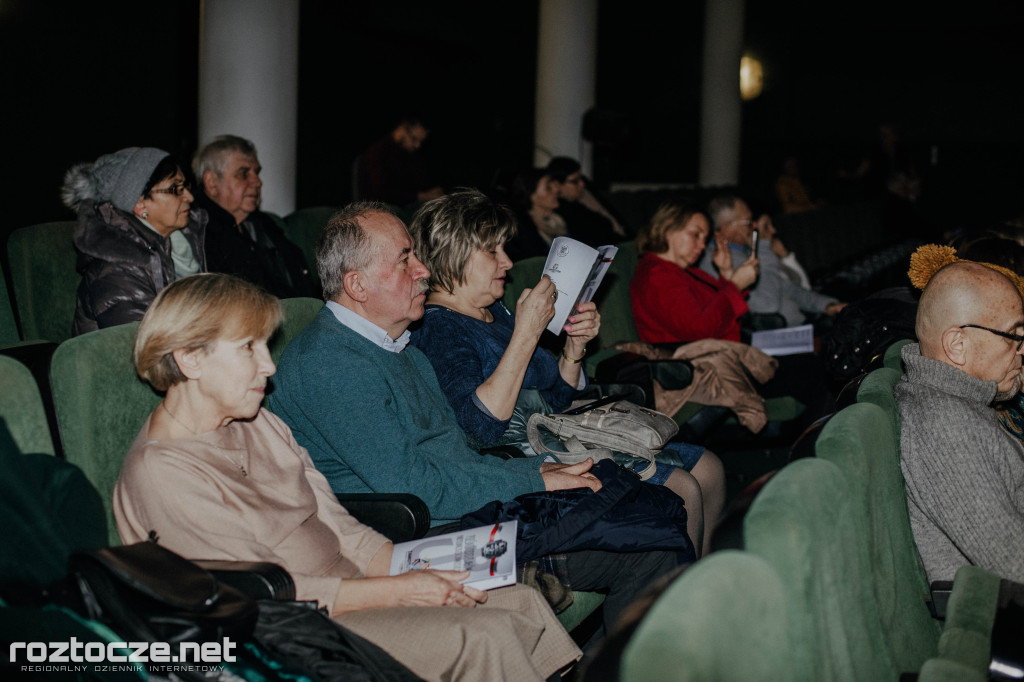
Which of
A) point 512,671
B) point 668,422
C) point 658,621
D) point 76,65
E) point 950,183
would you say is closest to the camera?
point 658,621

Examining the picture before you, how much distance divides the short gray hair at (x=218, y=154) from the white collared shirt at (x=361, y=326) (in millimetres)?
2134

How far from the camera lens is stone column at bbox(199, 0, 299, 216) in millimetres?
5098

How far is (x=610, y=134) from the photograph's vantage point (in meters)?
8.42

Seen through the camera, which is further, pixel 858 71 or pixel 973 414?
pixel 858 71

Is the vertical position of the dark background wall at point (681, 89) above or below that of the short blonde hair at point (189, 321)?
above

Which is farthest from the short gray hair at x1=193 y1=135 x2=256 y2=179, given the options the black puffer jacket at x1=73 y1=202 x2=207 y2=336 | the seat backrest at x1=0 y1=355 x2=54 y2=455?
the seat backrest at x1=0 y1=355 x2=54 y2=455

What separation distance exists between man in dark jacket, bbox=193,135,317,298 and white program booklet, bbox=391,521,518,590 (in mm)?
2223

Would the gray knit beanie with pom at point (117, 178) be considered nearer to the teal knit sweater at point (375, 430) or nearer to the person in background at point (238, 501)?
the teal knit sweater at point (375, 430)

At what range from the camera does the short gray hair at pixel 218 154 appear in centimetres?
415

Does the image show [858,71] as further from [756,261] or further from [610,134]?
[756,261]

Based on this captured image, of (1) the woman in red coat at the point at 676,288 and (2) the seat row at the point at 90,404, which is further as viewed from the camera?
(1) the woman in red coat at the point at 676,288

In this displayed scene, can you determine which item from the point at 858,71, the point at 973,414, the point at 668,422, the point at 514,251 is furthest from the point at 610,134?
the point at 858,71

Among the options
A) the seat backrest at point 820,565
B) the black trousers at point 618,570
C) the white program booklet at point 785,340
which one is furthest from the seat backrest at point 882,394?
the white program booklet at point 785,340

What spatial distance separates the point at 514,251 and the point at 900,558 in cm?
337
